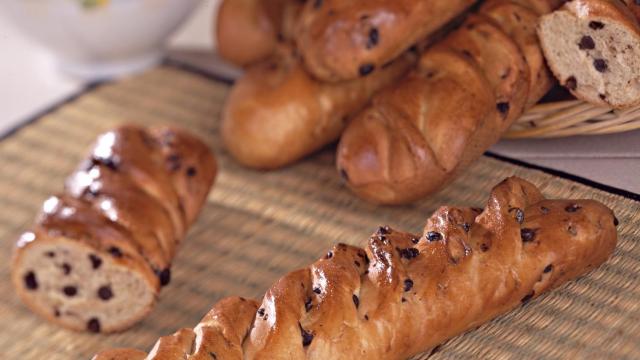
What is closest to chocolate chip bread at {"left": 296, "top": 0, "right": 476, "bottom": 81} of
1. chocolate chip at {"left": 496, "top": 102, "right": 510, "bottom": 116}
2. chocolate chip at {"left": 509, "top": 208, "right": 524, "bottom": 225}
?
chocolate chip at {"left": 496, "top": 102, "right": 510, "bottom": 116}

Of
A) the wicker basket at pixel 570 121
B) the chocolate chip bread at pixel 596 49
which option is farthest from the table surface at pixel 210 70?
the chocolate chip bread at pixel 596 49

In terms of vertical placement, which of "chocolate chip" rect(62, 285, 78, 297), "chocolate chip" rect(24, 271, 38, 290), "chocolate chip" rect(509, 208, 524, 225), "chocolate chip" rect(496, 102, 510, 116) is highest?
"chocolate chip" rect(496, 102, 510, 116)

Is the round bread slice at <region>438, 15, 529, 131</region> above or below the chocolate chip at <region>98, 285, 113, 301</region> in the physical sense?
above

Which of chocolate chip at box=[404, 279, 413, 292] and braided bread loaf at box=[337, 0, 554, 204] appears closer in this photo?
chocolate chip at box=[404, 279, 413, 292]

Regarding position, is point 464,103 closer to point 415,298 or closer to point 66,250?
point 415,298

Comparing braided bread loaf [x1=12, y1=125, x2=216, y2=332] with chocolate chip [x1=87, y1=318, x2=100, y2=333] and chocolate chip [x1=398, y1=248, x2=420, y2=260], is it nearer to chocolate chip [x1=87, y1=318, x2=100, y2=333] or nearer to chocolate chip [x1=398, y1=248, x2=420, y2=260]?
chocolate chip [x1=87, y1=318, x2=100, y2=333]

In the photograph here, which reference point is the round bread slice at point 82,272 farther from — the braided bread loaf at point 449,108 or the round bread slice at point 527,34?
the round bread slice at point 527,34

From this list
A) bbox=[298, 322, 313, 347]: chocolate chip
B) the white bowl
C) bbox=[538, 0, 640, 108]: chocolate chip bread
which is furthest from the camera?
the white bowl

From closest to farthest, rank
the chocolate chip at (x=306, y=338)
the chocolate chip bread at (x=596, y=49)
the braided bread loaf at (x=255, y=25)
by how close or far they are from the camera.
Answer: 1. the chocolate chip at (x=306, y=338)
2. the chocolate chip bread at (x=596, y=49)
3. the braided bread loaf at (x=255, y=25)
